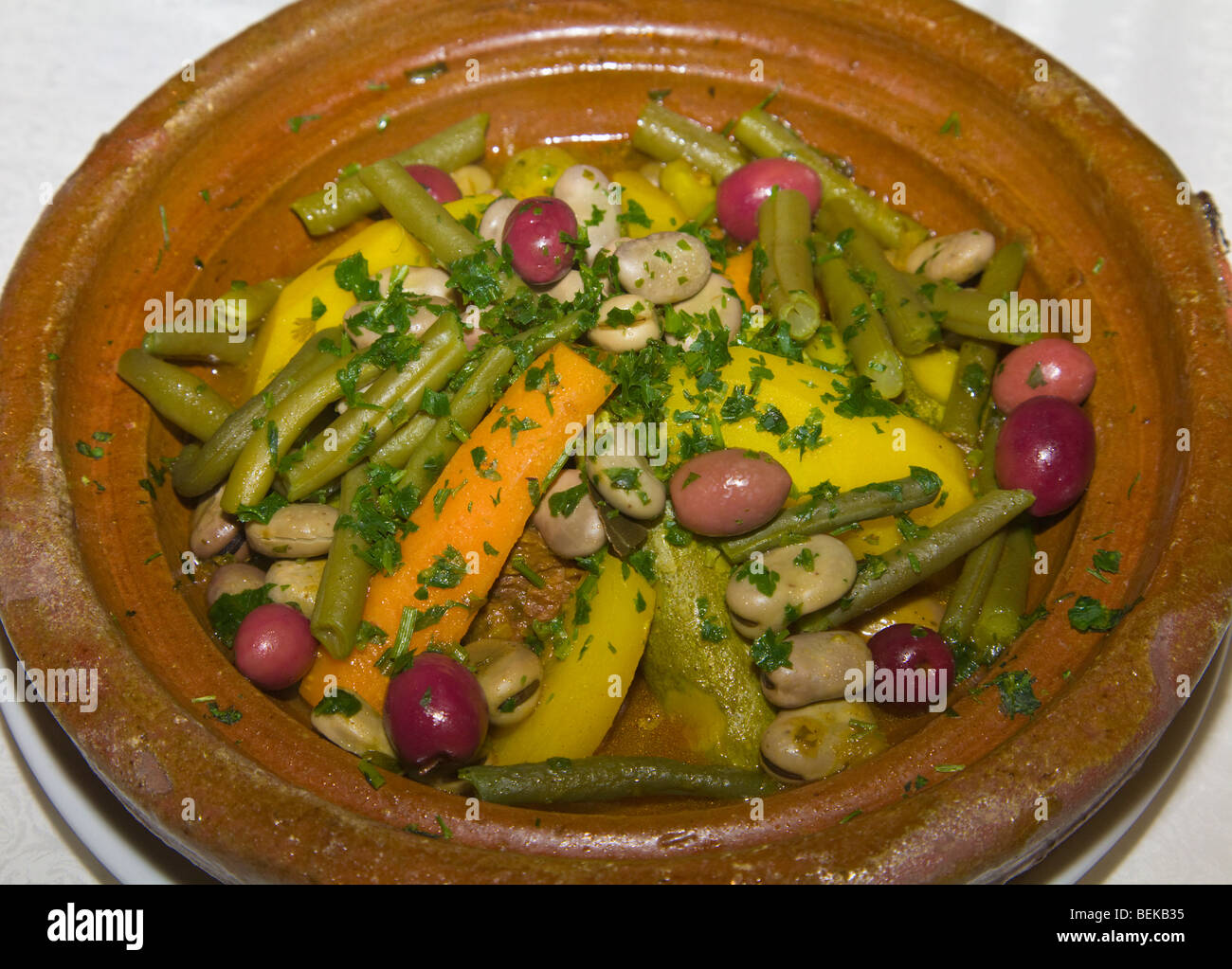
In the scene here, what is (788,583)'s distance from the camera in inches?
96.9

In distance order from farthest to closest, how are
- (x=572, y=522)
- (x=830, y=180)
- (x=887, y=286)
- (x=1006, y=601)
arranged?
(x=830, y=180), (x=887, y=286), (x=1006, y=601), (x=572, y=522)

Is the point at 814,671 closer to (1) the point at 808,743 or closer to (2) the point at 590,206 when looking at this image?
(1) the point at 808,743

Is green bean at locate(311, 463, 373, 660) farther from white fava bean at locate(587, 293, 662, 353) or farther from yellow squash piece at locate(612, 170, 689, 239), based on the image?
yellow squash piece at locate(612, 170, 689, 239)

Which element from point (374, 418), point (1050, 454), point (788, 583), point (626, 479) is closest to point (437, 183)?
point (374, 418)

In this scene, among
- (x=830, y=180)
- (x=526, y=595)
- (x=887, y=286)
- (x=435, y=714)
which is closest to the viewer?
(x=435, y=714)

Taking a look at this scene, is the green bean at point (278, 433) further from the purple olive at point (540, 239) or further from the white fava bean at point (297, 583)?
the purple olive at point (540, 239)

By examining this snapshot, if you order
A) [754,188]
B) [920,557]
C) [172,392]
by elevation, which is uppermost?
[754,188]

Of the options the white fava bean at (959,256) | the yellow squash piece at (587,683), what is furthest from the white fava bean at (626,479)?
the white fava bean at (959,256)

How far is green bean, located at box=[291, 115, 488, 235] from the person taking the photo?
10.9 feet

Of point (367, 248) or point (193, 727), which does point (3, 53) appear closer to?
point (367, 248)

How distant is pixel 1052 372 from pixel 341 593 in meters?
2.03

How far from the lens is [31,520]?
2.43 m

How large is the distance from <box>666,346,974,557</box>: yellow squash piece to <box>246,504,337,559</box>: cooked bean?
37.2 inches

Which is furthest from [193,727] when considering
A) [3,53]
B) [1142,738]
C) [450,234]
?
[3,53]
